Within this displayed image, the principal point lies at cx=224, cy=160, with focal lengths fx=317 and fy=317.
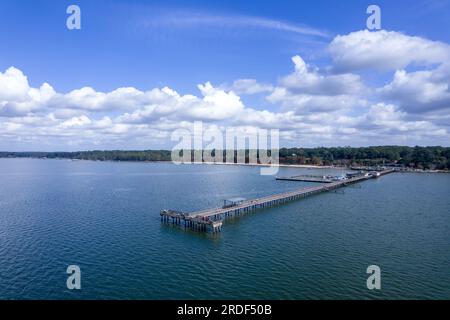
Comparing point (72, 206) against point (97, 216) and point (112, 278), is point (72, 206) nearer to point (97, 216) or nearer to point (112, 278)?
point (97, 216)

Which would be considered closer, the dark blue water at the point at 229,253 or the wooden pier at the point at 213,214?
the dark blue water at the point at 229,253

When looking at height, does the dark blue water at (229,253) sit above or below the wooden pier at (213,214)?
below

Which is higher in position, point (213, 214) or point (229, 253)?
point (213, 214)

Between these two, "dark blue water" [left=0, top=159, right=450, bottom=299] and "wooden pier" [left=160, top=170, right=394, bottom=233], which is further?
"wooden pier" [left=160, top=170, right=394, bottom=233]

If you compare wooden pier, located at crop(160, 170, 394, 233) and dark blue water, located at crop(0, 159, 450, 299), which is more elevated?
wooden pier, located at crop(160, 170, 394, 233)

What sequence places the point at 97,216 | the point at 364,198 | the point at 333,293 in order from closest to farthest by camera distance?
1. the point at 333,293
2. the point at 97,216
3. the point at 364,198

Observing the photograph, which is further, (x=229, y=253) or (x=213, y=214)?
(x=213, y=214)

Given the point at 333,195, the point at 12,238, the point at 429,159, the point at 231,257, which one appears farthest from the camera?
the point at 429,159

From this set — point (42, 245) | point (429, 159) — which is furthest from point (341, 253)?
point (429, 159)
